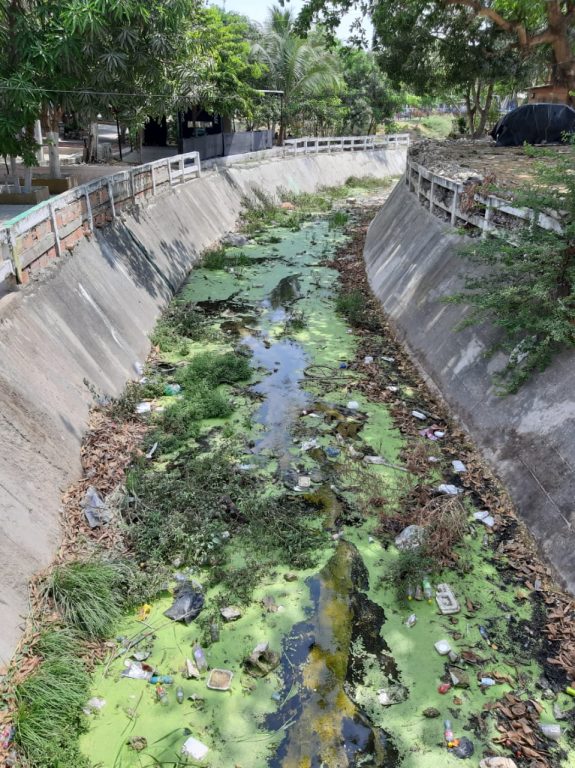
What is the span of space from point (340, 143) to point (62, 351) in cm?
2980

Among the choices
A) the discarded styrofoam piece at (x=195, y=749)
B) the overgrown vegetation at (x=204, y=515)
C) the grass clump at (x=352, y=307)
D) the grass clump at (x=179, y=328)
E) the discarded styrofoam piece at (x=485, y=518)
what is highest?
the grass clump at (x=179, y=328)

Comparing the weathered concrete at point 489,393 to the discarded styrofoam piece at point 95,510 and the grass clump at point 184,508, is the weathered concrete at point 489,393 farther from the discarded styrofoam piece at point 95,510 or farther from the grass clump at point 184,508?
the discarded styrofoam piece at point 95,510

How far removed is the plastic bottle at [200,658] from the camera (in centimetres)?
482

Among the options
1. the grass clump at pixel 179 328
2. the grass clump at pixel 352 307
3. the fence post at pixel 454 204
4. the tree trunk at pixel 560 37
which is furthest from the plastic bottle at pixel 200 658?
the tree trunk at pixel 560 37

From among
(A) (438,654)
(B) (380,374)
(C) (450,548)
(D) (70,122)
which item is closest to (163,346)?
(B) (380,374)

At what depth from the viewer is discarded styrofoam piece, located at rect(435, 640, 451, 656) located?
493 cm

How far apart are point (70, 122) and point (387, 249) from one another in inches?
792

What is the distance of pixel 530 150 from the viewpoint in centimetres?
766

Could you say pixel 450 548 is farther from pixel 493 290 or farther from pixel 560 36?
pixel 560 36

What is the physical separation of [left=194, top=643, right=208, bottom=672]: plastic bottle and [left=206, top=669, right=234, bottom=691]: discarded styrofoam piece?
0.09m

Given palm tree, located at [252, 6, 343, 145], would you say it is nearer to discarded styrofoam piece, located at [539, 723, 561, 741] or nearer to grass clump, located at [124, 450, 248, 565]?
grass clump, located at [124, 450, 248, 565]

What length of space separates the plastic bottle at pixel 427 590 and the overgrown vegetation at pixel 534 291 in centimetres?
266

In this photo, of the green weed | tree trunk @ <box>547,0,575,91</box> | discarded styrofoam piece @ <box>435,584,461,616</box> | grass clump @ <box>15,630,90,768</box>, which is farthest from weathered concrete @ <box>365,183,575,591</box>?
tree trunk @ <box>547,0,575,91</box>

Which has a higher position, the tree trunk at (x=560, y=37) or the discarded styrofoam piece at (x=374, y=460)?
the tree trunk at (x=560, y=37)
